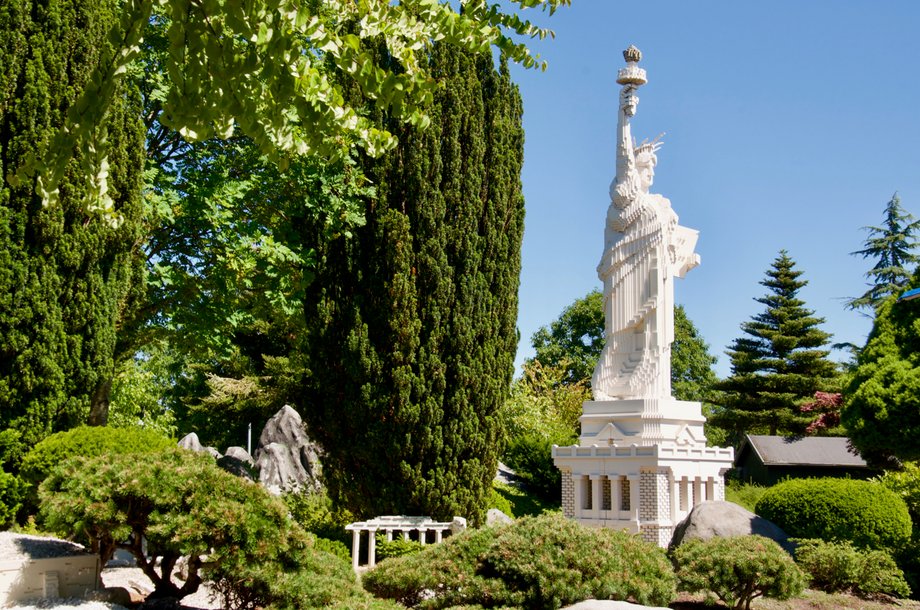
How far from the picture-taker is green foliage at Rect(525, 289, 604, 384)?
4632 cm

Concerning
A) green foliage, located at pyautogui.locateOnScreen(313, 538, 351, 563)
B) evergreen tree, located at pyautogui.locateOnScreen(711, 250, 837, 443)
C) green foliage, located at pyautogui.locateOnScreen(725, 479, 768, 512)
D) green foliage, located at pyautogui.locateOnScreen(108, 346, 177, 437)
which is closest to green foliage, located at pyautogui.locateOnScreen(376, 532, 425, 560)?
green foliage, located at pyautogui.locateOnScreen(313, 538, 351, 563)

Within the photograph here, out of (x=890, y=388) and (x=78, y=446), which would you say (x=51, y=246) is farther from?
(x=890, y=388)

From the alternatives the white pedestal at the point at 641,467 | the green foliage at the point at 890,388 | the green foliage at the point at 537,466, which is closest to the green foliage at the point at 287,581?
the white pedestal at the point at 641,467

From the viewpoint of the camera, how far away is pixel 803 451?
97.7 feet

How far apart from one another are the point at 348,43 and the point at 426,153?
10.9 meters

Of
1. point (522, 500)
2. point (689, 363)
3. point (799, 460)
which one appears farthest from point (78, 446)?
point (689, 363)

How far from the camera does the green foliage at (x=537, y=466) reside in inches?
1098

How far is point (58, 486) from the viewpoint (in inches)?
345

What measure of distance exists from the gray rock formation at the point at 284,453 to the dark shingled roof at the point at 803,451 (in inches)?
608

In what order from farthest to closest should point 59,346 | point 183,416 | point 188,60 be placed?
point 183,416 < point 59,346 < point 188,60

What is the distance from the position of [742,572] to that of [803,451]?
2040 cm

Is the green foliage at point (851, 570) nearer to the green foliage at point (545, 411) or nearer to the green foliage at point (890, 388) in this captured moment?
the green foliage at point (890, 388)

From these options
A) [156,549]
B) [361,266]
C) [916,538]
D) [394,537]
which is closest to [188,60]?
[156,549]

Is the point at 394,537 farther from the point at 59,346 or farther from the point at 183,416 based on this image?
the point at 183,416
